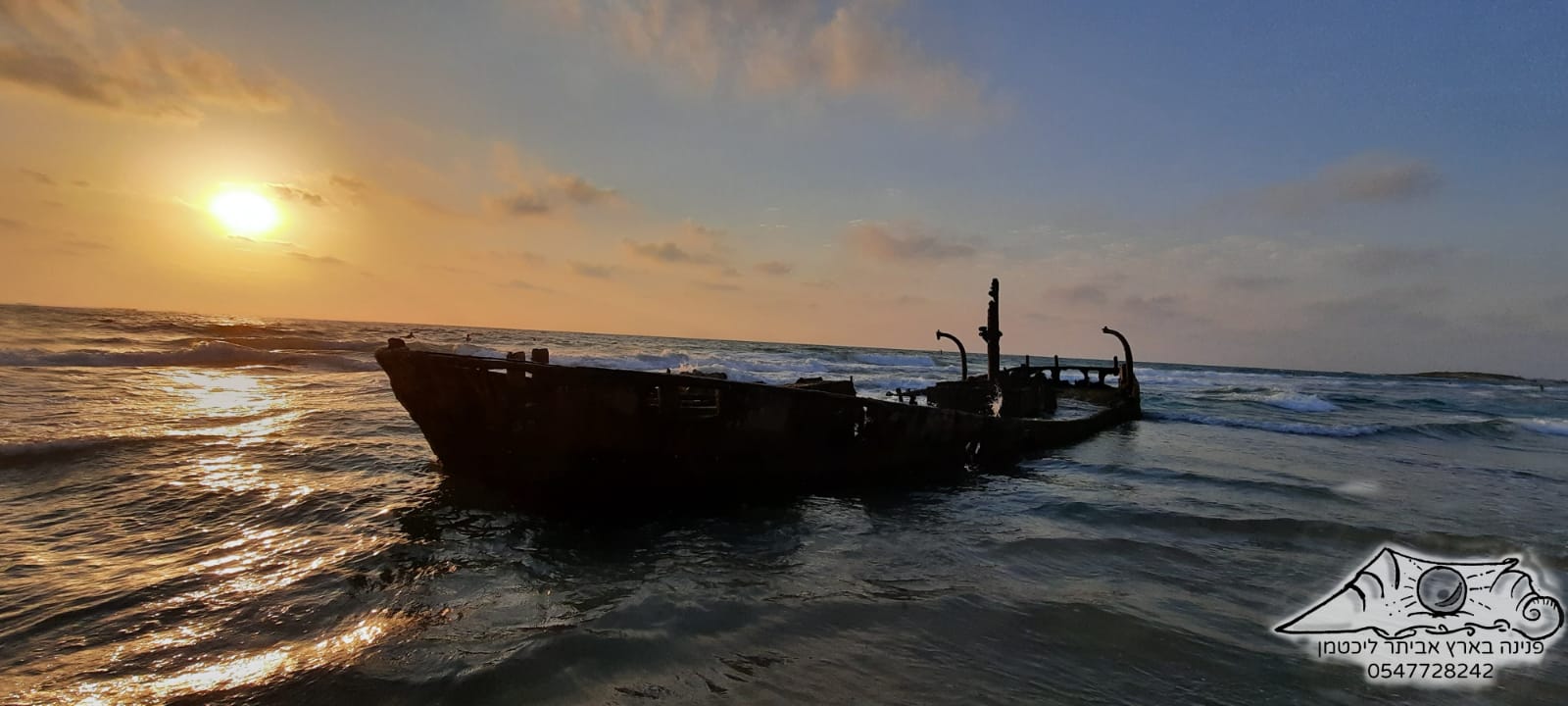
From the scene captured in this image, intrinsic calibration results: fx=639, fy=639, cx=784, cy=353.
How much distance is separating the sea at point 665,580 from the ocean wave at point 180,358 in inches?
659

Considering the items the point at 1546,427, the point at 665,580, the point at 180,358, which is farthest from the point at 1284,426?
the point at 180,358

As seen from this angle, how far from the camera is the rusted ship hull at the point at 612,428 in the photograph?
5.84 metres

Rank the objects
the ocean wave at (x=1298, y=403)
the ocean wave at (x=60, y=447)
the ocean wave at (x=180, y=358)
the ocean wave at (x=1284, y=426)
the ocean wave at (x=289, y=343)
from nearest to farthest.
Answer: the ocean wave at (x=60, y=447) → the ocean wave at (x=1284, y=426) → the ocean wave at (x=180, y=358) → the ocean wave at (x=1298, y=403) → the ocean wave at (x=289, y=343)

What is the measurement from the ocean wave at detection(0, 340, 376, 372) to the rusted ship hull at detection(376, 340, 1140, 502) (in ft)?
79.0

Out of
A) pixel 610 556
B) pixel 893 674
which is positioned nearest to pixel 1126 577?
pixel 893 674

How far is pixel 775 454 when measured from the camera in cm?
675

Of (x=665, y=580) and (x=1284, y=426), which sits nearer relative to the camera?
Result: (x=665, y=580)

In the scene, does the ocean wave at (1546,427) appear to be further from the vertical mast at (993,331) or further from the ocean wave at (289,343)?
the ocean wave at (289,343)

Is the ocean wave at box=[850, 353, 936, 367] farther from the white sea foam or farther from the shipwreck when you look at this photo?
the shipwreck

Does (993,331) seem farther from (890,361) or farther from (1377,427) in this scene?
(890,361)

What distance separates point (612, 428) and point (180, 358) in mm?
30074

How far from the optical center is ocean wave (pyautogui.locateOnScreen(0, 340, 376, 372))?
21530 mm

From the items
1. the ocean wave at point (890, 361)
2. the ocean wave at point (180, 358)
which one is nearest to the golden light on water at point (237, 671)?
the ocean wave at point (180, 358)

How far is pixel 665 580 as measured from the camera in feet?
A: 15.3
